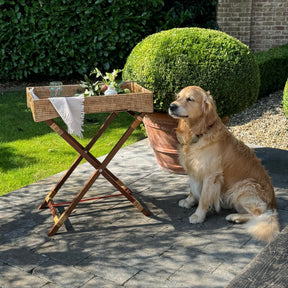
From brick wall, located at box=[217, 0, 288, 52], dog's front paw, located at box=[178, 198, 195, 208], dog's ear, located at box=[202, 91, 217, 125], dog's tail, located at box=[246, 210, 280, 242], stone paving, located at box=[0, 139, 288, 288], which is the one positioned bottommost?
stone paving, located at box=[0, 139, 288, 288]

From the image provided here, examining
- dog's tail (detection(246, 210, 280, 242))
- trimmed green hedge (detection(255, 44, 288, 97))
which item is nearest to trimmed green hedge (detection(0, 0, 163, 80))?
trimmed green hedge (detection(255, 44, 288, 97))

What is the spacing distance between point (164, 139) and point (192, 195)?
1.06 meters

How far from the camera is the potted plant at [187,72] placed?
5.05 metres

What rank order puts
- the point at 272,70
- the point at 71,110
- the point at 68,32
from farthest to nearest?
1. the point at 68,32
2. the point at 272,70
3. the point at 71,110

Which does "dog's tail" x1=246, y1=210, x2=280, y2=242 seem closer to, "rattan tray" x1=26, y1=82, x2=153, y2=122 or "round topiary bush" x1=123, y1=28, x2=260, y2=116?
"rattan tray" x1=26, y1=82, x2=153, y2=122

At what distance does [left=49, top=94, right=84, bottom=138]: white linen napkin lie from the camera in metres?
3.69

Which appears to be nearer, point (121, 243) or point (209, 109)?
point (121, 243)

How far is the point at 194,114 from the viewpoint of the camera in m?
3.95

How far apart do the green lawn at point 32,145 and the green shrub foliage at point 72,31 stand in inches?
55.4

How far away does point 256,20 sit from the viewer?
1034 centimetres

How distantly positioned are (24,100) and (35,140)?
7.38 ft

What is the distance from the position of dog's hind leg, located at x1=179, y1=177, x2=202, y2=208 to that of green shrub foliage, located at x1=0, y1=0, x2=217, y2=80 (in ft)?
18.0

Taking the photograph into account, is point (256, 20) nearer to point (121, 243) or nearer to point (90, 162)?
point (90, 162)

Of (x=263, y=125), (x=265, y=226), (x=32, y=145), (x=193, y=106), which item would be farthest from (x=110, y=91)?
(x=263, y=125)
